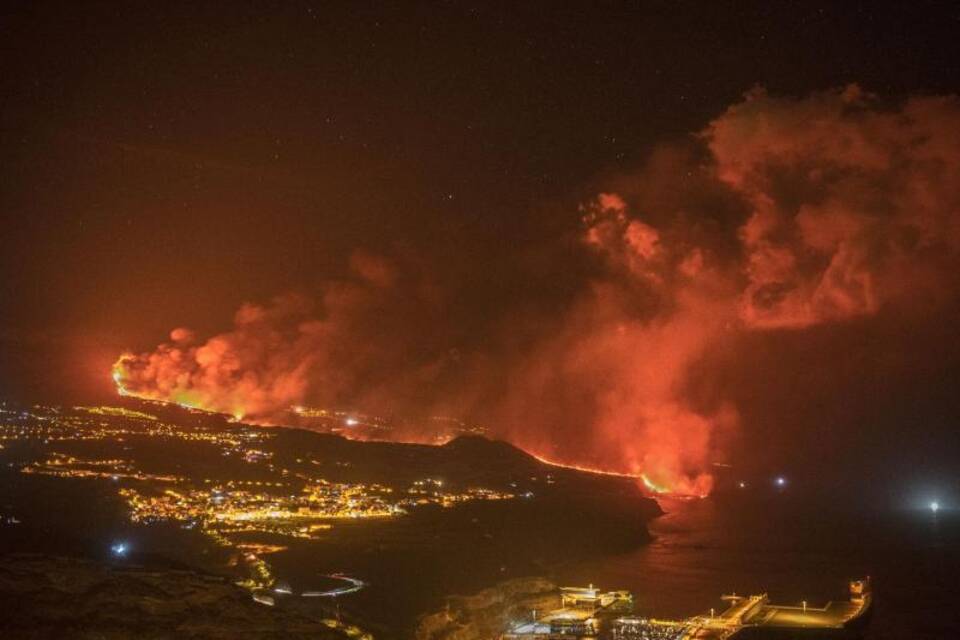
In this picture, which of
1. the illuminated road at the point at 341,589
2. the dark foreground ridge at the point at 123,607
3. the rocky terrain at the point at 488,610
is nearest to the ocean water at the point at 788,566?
the rocky terrain at the point at 488,610

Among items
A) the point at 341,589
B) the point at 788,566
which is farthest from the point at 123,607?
the point at 788,566

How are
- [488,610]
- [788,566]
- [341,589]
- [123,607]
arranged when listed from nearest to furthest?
[123,607] < [488,610] < [341,589] < [788,566]

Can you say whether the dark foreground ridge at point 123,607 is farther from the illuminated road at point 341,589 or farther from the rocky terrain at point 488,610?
the illuminated road at point 341,589

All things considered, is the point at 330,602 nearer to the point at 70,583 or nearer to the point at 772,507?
the point at 70,583

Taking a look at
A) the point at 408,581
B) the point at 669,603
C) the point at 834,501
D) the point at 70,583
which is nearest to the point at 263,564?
the point at 408,581

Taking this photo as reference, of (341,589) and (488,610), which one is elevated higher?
(341,589)

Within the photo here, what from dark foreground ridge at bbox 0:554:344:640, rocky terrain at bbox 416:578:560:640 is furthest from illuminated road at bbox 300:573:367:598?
dark foreground ridge at bbox 0:554:344:640

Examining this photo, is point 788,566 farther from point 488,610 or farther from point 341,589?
point 488,610

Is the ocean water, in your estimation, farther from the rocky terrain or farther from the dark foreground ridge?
the dark foreground ridge

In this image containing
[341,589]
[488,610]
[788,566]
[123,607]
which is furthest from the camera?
[788,566]
